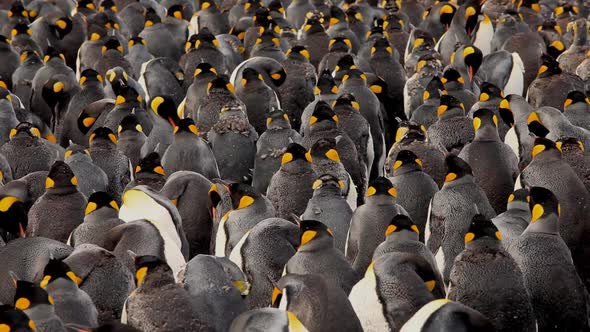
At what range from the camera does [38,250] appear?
571cm

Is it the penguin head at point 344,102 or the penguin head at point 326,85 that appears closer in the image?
the penguin head at point 344,102

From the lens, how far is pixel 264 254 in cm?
570

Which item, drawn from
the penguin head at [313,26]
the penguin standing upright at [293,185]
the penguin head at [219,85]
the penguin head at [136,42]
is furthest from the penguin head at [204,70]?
the penguin standing upright at [293,185]

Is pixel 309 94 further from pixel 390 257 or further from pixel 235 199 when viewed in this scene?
pixel 390 257

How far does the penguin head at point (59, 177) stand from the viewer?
653 cm

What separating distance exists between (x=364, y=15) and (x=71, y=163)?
5833 millimetres

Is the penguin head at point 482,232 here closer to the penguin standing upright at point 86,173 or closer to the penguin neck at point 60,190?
the penguin neck at point 60,190

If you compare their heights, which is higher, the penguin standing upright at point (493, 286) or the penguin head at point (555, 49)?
the penguin standing upright at point (493, 286)

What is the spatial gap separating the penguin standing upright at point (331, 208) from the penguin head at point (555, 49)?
4490 mm

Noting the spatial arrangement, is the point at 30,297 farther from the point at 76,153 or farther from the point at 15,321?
the point at 76,153

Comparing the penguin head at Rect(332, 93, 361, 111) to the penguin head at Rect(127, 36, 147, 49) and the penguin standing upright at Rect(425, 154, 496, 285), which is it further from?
the penguin head at Rect(127, 36, 147, 49)

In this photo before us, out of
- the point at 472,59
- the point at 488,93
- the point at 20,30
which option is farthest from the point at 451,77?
the point at 20,30

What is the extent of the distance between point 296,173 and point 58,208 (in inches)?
54.9

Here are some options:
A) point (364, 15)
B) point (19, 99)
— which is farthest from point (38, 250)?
point (364, 15)
